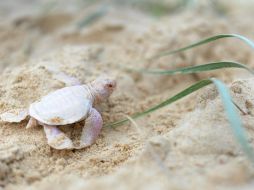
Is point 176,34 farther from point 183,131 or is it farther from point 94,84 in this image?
point 183,131

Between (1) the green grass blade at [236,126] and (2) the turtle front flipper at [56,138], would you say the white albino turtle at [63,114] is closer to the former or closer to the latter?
(2) the turtle front flipper at [56,138]

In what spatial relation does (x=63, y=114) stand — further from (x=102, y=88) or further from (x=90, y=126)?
(x=102, y=88)

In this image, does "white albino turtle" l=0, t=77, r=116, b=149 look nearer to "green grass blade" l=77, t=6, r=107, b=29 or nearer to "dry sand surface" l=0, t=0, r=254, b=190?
"dry sand surface" l=0, t=0, r=254, b=190

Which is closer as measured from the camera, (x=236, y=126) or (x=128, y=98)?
(x=236, y=126)

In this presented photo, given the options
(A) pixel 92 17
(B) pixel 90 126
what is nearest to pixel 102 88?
(B) pixel 90 126

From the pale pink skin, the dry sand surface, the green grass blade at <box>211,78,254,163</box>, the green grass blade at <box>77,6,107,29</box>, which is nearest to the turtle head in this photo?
the pale pink skin

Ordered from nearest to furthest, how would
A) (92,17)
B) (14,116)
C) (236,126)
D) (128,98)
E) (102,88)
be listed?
(236,126)
(14,116)
(102,88)
(128,98)
(92,17)

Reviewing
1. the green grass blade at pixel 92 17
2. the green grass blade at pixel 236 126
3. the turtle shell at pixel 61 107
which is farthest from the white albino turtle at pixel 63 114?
the green grass blade at pixel 92 17
